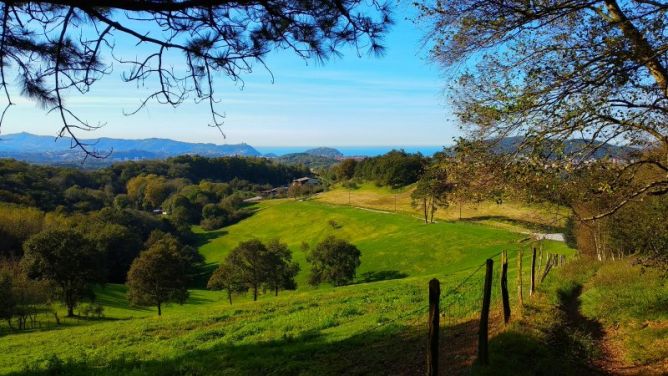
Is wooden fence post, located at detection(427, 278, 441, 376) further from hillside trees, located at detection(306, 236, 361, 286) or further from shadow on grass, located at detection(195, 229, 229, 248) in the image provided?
shadow on grass, located at detection(195, 229, 229, 248)

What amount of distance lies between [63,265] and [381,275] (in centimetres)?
3502

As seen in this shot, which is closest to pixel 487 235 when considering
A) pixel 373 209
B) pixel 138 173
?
pixel 373 209

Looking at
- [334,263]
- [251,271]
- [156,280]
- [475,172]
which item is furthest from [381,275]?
[475,172]

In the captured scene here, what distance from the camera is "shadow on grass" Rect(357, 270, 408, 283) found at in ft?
185

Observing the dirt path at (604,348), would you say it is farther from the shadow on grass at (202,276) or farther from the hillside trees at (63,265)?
the shadow on grass at (202,276)

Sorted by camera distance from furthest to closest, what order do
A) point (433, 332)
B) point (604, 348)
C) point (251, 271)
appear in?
1. point (251, 271)
2. point (604, 348)
3. point (433, 332)

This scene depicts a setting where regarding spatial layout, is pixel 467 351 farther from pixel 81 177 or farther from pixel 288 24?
pixel 81 177

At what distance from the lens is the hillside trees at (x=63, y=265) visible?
131ft

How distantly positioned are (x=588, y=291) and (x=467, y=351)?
7425mm

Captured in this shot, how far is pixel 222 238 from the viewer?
102 meters

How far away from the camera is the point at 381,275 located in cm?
5781

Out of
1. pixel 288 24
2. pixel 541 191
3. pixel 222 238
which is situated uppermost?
pixel 288 24

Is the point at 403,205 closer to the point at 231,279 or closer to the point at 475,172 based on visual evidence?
the point at 231,279

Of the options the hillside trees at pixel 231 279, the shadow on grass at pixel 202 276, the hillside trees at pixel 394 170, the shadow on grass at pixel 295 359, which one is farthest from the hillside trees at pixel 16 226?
the hillside trees at pixel 394 170
